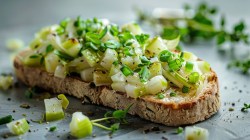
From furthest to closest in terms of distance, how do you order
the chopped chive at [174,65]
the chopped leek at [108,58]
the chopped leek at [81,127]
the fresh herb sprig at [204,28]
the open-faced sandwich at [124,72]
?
the fresh herb sprig at [204,28], the chopped leek at [108,58], the chopped chive at [174,65], the open-faced sandwich at [124,72], the chopped leek at [81,127]

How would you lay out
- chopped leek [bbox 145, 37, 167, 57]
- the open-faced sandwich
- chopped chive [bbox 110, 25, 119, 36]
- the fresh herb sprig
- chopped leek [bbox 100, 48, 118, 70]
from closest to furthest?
the open-faced sandwich, chopped leek [bbox 100, 48, 118, 70], chopped leek [bbox 145, 37, 167, 57], chopped chive [bbox 110, 25, 119, 36], the fresh herb sprig

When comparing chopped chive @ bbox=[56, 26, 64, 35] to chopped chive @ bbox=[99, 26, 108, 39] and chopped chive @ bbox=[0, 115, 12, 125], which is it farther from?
chopped chive @ bbox=[0, 115, 12, 125]

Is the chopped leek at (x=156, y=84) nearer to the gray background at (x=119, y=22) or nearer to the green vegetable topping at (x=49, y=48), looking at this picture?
the gray background at (x=119, y=22)

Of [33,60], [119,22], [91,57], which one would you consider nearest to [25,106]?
[33,60]

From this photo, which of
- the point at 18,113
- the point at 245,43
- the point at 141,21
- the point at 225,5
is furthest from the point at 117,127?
the point at 225,5

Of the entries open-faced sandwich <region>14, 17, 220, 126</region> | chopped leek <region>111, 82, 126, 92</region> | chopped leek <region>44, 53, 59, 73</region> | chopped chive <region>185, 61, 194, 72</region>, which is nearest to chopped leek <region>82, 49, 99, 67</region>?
open-faced sandwich <region>14, 17, 220, 126</region>

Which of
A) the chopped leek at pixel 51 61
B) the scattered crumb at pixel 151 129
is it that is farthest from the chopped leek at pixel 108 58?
the scattered crumb at pixel 151 129

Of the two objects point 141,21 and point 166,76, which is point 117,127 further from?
point 141,21
